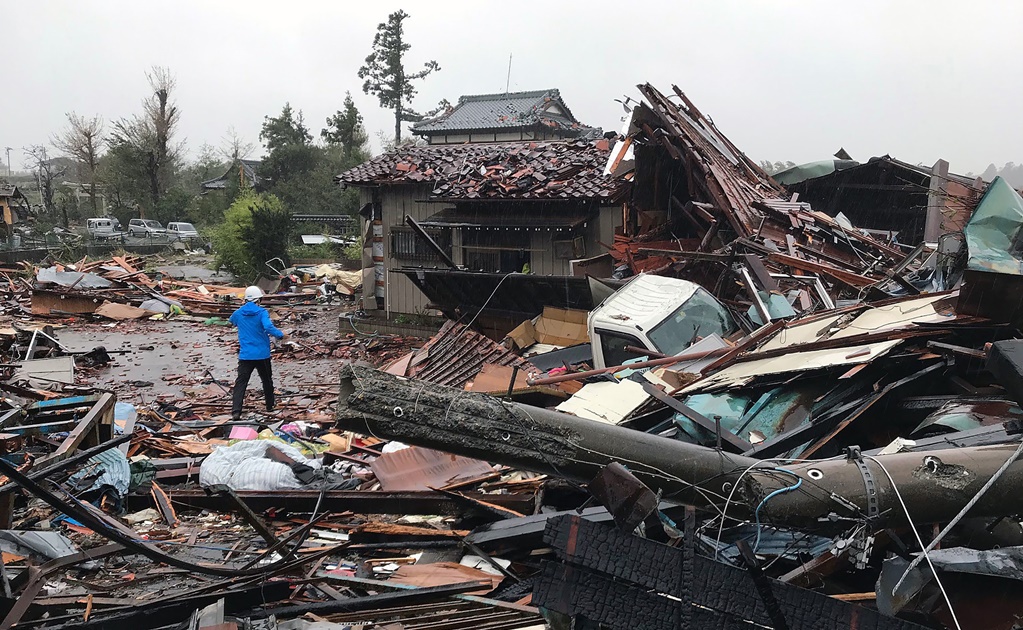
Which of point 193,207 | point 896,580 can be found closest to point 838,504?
point 896,580

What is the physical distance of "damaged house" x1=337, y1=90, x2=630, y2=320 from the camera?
13.8 metres

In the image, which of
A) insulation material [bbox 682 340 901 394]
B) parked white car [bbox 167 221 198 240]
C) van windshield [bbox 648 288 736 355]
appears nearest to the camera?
insulation material [bbox 682 340 901 394]

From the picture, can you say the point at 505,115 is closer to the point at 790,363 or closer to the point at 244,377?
the point at 244,377

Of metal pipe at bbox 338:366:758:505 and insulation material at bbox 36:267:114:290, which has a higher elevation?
metal pipe at bbox 338:366:758:505

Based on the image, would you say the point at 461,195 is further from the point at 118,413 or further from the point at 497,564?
the point at 497,564

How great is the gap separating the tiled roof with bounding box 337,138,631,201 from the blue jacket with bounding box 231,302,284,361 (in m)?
6.50

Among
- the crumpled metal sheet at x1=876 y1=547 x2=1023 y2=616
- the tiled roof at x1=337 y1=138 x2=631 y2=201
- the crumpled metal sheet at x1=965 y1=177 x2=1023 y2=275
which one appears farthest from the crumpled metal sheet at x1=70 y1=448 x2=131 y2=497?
the tiled roof at x1=337 y1=138 x2=631 y2=201

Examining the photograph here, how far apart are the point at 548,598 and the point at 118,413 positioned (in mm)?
6785

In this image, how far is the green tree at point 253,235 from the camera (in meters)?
24.3

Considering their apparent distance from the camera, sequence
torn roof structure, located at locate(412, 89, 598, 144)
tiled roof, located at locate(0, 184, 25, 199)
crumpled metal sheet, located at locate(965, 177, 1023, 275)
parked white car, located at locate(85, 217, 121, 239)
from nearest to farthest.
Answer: crumpled metal sheet, located at locate(965, 177, 1023, 275) → torn roof structure, located at locate(412, 89, 598, 144) → parked white car, located at locate(85, 217, 121, 239) → tiled roof, located at locate(0, 184, 25, 199)

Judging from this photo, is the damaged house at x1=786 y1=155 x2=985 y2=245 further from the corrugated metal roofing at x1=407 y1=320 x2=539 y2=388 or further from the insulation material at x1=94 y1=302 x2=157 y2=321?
the insulation material at x1=94 y1=302 x2=157 y2=321

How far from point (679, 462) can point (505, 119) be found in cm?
3150

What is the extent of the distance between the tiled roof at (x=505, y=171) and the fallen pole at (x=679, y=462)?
10594 millimetres

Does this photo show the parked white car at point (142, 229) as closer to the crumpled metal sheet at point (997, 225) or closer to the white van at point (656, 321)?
the white van at point (656, 321)
